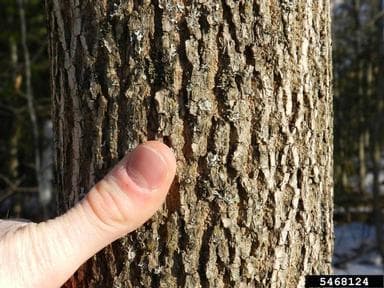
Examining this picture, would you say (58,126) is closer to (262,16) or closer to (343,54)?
(262,16)

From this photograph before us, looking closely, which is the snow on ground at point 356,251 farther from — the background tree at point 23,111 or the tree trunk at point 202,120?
the tree trunk at point 202,120

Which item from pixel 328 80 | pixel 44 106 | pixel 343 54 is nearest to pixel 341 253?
pixel 343 54

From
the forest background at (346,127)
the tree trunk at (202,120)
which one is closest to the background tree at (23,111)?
the forest background at (346,127)

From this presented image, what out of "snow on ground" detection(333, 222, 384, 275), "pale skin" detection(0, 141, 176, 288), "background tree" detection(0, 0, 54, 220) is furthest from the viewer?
"background tree" detection(0, 0, 54, 220)

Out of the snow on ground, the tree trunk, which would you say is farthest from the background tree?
the tree trunk

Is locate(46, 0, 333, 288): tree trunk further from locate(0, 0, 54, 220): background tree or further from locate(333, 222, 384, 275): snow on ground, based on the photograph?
locate(333, 222, 384, 275): snow on ground

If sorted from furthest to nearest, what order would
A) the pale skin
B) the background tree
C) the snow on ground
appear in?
the background tree, the snow on ground, the pale skin

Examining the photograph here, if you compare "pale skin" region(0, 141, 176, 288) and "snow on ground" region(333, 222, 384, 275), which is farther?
"snow on ground" region(333, 222, 384, 275)
